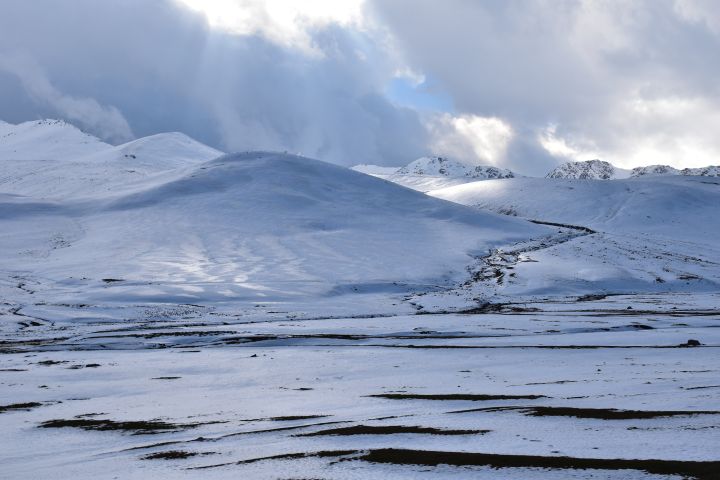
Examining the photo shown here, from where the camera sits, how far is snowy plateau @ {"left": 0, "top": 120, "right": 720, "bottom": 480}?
10664 millimetres

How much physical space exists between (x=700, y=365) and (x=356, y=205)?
246 ft

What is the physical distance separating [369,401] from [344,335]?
15524 mm

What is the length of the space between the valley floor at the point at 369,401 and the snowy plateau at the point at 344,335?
0.26 ft

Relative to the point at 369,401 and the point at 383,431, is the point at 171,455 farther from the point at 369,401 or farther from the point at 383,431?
the point at 369,401

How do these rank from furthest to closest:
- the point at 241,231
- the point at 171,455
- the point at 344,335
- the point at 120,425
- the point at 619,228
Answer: the point at 619,228 < the point at 241,231 < the point at 344,335 < the point at 120,425 < the point at 171,455

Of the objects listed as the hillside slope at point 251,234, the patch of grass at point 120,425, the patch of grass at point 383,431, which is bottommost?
the patch of grass at point 120,425

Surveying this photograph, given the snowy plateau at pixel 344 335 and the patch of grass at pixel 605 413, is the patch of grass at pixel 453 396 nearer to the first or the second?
the snowy plateau at pixel 344 335

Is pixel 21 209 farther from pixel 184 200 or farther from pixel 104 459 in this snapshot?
pixel 104 459

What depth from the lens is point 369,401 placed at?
15578mm

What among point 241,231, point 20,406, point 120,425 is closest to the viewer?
point 120,425

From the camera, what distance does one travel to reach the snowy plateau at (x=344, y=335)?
1066cm

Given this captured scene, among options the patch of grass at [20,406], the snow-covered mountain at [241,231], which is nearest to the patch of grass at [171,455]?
the patch of grass at [20,406]

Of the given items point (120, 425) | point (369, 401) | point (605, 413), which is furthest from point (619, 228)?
point (120, 425)

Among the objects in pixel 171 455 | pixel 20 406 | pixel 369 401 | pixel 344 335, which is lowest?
pixel 20 406
